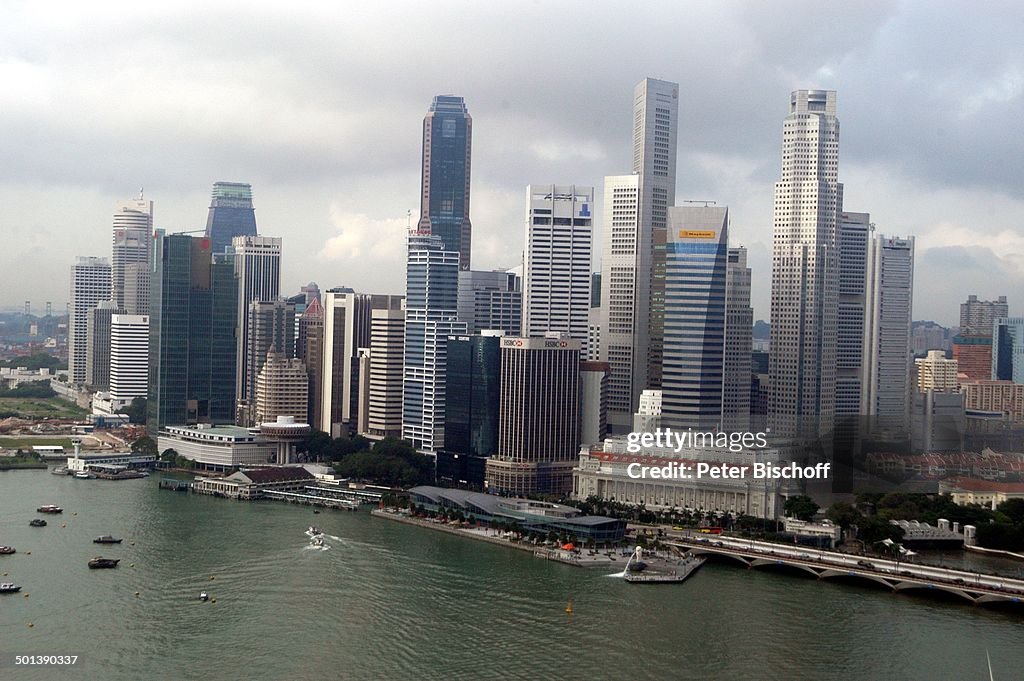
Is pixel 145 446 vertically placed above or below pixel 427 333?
below

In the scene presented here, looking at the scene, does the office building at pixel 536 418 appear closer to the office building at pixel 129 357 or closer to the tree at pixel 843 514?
the tree at pixel 843 514

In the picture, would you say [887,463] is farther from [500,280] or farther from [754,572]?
[500,280]

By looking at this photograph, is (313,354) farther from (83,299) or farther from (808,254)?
(83,299)

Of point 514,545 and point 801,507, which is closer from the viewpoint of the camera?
point 514,545

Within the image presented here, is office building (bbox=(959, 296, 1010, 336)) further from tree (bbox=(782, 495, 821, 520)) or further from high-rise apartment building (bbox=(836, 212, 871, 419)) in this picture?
tree (bbox=(782, 495, 821, 520))

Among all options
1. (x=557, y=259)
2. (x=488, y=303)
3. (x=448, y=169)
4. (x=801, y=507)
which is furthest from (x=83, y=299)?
(x=801, y=507)

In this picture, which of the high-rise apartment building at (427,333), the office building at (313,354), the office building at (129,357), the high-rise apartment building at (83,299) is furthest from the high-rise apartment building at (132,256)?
the high-rise apartment building at (427,333)
